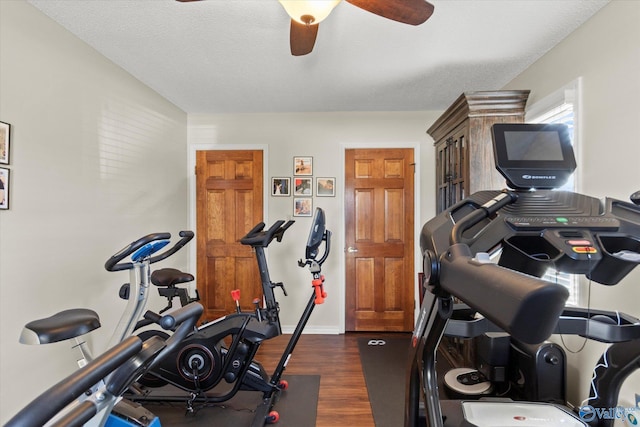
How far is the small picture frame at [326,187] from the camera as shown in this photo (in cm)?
365

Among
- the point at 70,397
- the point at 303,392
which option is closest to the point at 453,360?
the point at 303,392

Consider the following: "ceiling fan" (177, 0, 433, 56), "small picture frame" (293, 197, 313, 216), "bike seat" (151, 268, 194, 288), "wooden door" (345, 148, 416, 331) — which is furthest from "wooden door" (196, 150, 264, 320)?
"ceiling fan" (177, 0, 433, 56)

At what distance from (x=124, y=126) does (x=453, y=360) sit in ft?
11.6

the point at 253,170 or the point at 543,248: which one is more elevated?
the point at 253,170

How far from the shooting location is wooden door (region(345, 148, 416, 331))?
3.64 meters

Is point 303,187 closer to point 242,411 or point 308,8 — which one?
point 242,411

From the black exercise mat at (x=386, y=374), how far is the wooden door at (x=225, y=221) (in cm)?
144

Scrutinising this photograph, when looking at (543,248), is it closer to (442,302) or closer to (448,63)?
(442,302)

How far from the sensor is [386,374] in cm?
270

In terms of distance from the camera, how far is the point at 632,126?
5.34 feet

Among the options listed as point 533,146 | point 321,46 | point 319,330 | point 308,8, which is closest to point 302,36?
point 308,8

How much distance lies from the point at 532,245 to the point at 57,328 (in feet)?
5.50

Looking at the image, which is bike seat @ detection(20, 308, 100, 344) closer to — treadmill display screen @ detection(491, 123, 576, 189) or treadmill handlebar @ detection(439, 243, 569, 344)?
Answer: treadmill handlebar @ detection(439, 243, 569, 344)

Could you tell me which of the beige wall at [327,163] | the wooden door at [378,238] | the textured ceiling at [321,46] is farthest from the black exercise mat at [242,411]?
the textured ceiling at [321,46]
